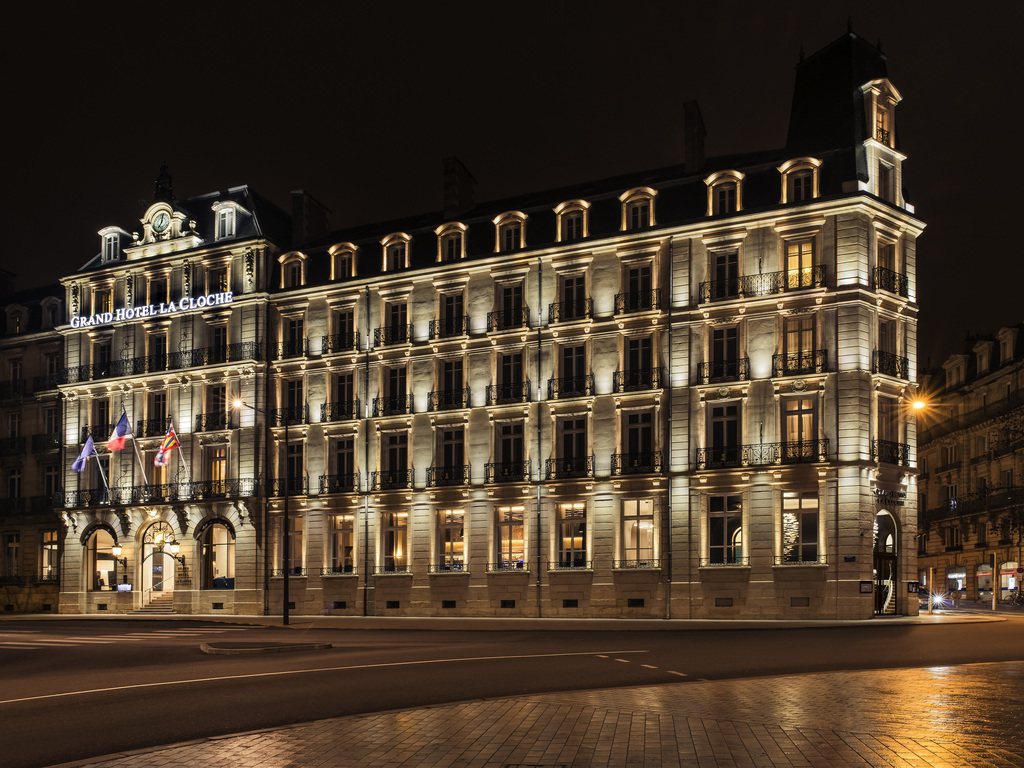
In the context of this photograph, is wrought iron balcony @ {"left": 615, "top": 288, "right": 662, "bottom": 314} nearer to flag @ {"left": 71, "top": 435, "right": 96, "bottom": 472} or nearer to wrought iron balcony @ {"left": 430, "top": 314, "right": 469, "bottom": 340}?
wrought iron balcony @ {"left": 430, "top": 314, "right": 469, "bottom": 340}

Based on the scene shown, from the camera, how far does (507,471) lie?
151 ft

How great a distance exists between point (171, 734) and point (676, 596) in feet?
104

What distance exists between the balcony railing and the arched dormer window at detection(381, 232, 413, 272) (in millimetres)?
17866

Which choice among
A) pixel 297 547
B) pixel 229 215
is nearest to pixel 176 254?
pixel 229 215

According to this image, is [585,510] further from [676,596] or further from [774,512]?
[774,512]

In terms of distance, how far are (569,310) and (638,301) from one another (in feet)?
10.8

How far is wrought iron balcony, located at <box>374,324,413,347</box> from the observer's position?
49875 millimetres

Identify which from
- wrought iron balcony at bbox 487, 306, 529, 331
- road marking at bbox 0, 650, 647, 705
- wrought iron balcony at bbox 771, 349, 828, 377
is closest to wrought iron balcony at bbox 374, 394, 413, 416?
wrought iron balcony at bbox 487, 306, 529, 331

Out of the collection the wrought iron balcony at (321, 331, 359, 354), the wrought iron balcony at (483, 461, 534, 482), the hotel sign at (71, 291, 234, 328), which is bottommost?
the wrought iron balcony at (483, 461, 534, 482)

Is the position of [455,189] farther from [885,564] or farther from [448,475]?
[885,564]

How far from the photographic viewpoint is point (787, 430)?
40.7 m

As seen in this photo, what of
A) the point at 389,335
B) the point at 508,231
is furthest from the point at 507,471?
the point at 508,231

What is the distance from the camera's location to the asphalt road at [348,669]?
13000mm

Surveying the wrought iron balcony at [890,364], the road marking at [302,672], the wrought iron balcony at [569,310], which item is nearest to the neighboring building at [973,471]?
the wrought iron balcony at [890,364]
